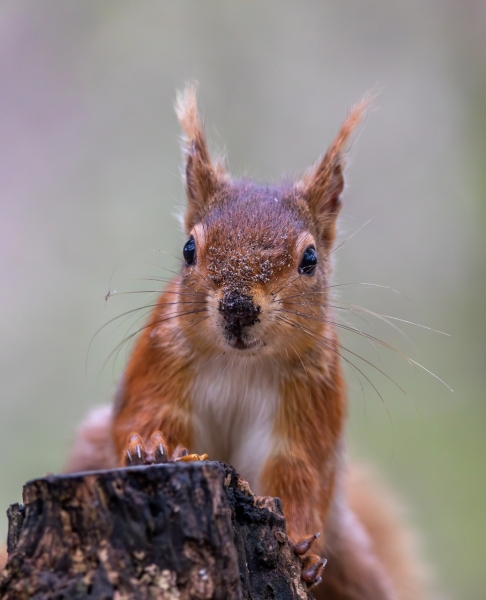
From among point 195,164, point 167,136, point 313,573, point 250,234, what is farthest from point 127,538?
point 167,136

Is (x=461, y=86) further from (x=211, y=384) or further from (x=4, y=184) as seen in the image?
(x=211, y=384)

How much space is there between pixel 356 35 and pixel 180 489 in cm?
482

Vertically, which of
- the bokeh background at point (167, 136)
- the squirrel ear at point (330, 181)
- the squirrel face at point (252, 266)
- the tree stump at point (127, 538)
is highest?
the bokeh background at point (167, 136)

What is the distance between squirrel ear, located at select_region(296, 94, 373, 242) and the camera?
272 cm

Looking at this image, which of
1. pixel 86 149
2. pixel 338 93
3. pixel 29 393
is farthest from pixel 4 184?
pixel 338 93

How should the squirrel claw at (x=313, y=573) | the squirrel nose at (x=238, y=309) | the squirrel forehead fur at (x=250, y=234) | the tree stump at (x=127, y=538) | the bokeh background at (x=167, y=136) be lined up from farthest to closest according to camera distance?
the bokeh background at (x=167, y=136) < the squirrel forehead fur at (x=250, y=234) < the squirrel nose at (x=238, y=309) < the squirrel claw at (x=313, y=573) < the tree stump at (x=127, y=538)

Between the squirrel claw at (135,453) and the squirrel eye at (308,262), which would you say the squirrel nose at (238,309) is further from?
the squirrel claw at (135,453)

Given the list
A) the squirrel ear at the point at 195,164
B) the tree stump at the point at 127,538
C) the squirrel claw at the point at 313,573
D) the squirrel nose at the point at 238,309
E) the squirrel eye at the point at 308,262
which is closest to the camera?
the tree stump at the point at 127,538

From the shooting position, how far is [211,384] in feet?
8.21

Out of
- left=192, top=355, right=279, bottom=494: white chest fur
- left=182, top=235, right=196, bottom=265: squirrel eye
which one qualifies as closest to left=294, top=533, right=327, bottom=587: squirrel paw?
left=192, top=355, right=279, bottom=494: white chest fur

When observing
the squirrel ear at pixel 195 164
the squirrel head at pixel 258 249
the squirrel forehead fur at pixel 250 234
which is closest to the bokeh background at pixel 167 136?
the squirrel ear at pixel 195 164

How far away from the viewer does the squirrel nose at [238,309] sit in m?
2.08

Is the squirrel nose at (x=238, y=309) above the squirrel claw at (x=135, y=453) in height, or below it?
above

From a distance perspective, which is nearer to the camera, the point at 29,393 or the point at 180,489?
the point at 180,489
